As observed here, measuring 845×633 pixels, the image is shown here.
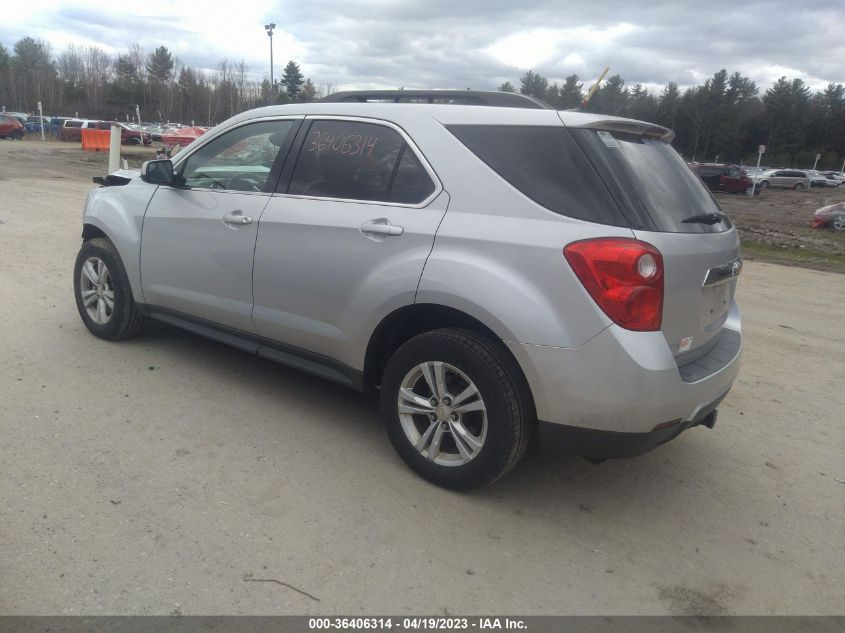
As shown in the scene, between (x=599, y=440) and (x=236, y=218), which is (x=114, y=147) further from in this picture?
(x=599, y=440)

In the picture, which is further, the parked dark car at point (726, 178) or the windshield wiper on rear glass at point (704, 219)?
the parked dark car at point (726, 178)

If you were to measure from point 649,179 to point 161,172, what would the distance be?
3.11 meters

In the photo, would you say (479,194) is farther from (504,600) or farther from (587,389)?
(504,600)

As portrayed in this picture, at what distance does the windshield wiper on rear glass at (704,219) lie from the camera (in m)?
3.12

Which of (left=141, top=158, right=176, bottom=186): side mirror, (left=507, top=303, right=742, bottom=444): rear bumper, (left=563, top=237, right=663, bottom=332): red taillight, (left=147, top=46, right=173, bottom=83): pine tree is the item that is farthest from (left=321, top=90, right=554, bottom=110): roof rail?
(left=147, top=46, right=173, bottom=83): pine tree

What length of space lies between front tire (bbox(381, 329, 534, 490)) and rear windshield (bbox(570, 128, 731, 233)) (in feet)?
2.95

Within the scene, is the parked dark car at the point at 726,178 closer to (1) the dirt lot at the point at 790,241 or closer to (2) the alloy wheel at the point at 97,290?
(1) the dirt lot at the point at 790,241

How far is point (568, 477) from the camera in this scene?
3602 millimetres

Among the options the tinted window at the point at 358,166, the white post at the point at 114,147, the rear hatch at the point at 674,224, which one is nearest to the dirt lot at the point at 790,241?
the rear hatch at the point at 674,224

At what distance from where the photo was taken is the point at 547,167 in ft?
9.94

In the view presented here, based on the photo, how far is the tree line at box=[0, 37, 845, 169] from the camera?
3056 inches

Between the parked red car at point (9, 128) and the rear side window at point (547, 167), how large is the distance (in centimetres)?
4780

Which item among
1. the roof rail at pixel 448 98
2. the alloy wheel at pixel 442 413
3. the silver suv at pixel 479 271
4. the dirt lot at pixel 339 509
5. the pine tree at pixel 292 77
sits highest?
the pine tree at pixel 292 77

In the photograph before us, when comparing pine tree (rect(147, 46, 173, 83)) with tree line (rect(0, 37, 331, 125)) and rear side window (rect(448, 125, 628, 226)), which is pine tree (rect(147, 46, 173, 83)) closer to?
tree line (rect(0, 37, 331, 125))
